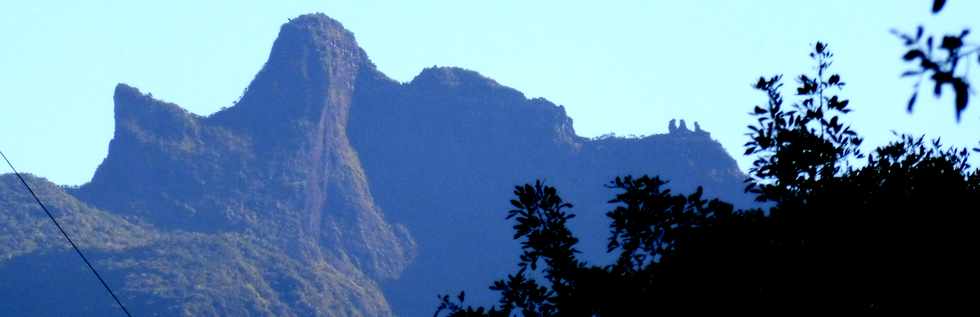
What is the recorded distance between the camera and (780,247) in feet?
40.2

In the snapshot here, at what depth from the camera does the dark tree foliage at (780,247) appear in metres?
11.7

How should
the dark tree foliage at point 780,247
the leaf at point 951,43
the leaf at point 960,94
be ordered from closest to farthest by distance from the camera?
the leaf at point 960,94, the leaf at point 951,43, the dark tree foliage at point 780,247

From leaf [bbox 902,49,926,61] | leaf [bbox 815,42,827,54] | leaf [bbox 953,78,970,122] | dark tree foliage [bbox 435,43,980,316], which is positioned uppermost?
leaf [bbox 815,42,827,54]

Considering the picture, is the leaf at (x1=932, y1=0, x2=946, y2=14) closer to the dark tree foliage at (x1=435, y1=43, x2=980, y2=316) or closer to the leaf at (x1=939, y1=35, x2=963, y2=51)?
the leaf at (x1=939, y1=35, x2=963, y2=51)

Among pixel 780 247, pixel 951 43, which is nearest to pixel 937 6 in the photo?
pixel 951 43

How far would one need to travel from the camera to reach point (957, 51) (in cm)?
644

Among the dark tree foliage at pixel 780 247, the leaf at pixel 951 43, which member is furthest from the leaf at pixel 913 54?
the dark tree foliage at pixel 780 247

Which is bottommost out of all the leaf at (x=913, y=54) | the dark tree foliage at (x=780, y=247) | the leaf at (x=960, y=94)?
the leaf at (x=960, y=94)

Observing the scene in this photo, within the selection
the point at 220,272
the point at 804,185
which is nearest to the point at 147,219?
the point at 220,272

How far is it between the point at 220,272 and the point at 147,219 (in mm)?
31714

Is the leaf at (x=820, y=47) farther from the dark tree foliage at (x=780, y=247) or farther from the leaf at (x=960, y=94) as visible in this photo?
the leaf at (x=960, y=94)

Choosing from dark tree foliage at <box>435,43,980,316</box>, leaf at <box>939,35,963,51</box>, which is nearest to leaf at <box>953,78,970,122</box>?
leaf at <box>939,35,963,51</box>

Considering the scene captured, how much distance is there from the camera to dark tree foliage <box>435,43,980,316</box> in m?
11.7

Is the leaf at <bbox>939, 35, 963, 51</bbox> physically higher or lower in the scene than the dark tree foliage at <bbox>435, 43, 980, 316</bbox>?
→ lower
